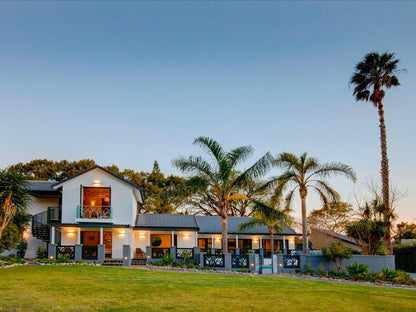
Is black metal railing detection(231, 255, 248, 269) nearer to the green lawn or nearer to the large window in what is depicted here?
the green lawn

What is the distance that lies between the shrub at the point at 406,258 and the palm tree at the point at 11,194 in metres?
26.0

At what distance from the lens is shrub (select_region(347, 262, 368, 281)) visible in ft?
62.4

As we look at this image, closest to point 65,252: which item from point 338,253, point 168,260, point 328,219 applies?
point 168,260

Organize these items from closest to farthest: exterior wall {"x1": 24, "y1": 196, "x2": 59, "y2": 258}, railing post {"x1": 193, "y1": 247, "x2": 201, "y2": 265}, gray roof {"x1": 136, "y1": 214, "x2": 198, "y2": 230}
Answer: railing post {"x1": 193, "y1": 247, "x2": 201, "y2": 265}
exterior wall {"x1": 24, "y1": 196, "x2": 59, "y2": 258}
gray roof {"x1": 136, "y1": 214, "x2": 198, "y2": 230}

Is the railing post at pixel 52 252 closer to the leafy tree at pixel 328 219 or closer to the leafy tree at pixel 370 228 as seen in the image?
the leafy tree at pixel 370 228

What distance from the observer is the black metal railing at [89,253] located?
2245 centimetres

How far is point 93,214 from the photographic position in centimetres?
2581

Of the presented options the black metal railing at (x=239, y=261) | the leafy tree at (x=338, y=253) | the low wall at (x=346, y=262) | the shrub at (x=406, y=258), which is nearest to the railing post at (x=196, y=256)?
the black metal railing at (x=239, y=261)

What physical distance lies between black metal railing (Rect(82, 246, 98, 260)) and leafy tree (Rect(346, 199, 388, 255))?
16588mm

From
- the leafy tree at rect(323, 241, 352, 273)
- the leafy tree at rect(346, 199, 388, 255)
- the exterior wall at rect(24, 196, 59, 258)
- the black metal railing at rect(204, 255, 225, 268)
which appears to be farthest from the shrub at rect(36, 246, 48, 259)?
the leafy tree at rect(346, 199, 388, 255)

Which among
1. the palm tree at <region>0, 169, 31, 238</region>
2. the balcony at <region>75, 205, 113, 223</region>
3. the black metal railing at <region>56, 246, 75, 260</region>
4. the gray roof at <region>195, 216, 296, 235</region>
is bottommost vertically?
the black metal railing at <region>56, 246, 75, 260</region>

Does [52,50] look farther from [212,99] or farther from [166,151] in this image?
[166,151]

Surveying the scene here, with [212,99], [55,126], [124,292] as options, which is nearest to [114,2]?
[212,99]

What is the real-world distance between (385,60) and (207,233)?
19873 mm
